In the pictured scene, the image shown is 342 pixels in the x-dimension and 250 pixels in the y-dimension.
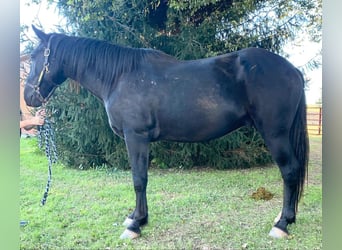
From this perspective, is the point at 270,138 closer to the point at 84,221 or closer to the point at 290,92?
the point at 290,92

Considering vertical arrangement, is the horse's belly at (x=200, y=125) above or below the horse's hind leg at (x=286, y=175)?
above

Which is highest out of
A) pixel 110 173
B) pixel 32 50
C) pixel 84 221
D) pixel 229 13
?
pixel 229 13

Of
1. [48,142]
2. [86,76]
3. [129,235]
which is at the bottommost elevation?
[129,235]

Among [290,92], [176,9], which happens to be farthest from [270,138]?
[176,9]

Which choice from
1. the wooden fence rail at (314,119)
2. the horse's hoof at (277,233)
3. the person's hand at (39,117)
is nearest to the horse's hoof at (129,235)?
the horse's hoof at (277,233)

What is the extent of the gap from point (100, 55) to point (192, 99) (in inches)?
22.1

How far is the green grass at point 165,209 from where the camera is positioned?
158cm

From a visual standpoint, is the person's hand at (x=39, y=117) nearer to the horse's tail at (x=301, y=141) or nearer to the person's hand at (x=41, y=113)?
the person's hand at (x=41, y=113)

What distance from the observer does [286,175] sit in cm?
159

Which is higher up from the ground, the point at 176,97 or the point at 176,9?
the point at 176,9

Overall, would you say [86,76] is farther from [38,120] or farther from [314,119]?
[314,119]

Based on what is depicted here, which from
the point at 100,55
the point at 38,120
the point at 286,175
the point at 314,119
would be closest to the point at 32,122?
the point at 38,120
